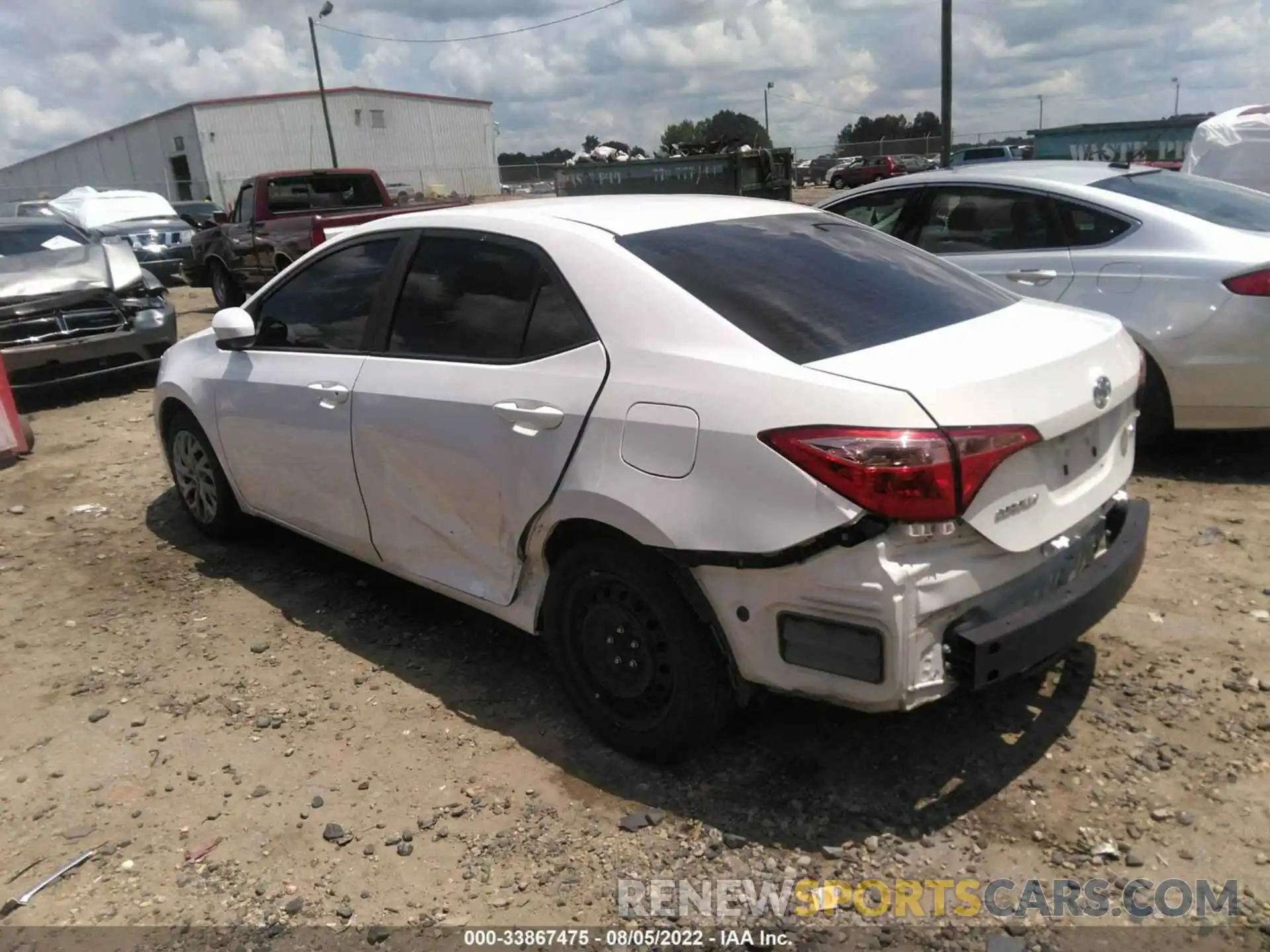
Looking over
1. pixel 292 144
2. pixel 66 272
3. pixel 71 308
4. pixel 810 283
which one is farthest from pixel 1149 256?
pixel 292 144

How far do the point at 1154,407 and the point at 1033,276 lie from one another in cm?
95

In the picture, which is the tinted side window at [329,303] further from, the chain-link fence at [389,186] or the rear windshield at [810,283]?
the chain-link fence at [389,186]

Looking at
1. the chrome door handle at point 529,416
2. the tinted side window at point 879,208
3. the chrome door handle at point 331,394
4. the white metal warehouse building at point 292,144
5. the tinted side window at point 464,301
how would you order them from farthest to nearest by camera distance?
the white metal warehouse building at point 292,144, the tinted side window at point 879,208, the chrome door handle at point 331,394, the tinted side window at point 464,301, the chrome door handle at point 529,416

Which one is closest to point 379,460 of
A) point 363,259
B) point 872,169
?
point 363,259

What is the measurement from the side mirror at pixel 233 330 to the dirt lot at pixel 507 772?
117 cm

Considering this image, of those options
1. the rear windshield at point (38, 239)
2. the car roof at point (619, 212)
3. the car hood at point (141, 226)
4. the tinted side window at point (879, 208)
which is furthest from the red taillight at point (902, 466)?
the car hood at point (141, 226)

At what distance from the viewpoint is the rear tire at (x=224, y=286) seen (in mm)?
13844

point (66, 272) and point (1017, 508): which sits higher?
point (66, 272)

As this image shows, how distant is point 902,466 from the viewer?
2.39 meters

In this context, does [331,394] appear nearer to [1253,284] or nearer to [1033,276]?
[1033,276]

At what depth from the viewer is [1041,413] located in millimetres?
2604

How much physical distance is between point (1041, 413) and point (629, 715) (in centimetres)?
149

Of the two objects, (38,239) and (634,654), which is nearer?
(634,654)

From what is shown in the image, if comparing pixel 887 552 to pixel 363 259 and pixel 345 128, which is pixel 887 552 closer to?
pixel 363 259
